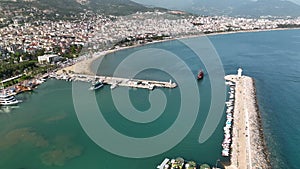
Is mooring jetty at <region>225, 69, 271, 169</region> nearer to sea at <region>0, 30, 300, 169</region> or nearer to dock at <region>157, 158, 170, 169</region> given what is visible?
sea at <region>0, 30, 300, 169</region>

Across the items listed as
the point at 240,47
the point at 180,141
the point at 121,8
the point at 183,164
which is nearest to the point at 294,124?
the point at 180,141

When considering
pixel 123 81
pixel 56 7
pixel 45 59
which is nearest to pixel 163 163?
pixel 123 81

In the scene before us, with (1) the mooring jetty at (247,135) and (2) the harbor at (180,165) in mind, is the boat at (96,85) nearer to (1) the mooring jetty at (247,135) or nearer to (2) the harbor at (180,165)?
(1) the mooring jetty at (247,135)

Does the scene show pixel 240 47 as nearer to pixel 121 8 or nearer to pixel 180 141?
pixel 180 141

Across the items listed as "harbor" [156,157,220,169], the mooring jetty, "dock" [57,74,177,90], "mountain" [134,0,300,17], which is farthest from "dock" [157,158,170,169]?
"mountain" [134,0,300,17]

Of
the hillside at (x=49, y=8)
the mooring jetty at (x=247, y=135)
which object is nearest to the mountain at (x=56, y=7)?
the hillside at (x=49, y=8)
